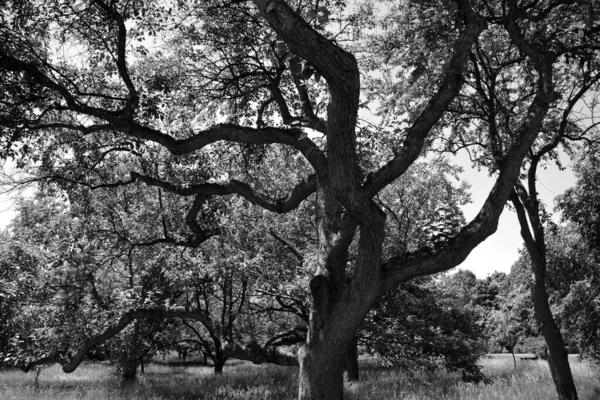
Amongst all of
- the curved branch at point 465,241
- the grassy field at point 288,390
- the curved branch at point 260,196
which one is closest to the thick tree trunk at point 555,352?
the grassy field at point 288,390

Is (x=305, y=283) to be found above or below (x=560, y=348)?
above

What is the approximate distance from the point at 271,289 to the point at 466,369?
570 cm

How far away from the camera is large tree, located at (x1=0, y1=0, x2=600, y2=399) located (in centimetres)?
484

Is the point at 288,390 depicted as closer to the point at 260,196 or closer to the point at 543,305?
the point at 543,305

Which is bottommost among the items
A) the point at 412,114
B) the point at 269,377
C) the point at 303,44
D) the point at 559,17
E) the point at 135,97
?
the point at 269,377

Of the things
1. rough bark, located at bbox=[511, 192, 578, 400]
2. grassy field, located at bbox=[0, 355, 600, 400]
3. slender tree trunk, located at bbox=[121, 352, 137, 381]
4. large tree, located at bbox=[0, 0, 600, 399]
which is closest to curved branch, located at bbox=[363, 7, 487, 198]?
large tree, located at bbox=[0, 0, 600, 399]

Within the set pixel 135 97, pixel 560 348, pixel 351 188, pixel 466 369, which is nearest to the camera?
pixel 351 188

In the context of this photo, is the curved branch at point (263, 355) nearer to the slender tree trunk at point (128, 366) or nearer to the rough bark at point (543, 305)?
the rough bark at point (543, 305)

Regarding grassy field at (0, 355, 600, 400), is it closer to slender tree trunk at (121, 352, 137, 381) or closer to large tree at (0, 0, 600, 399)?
slender tree trunk at (121, 352, 137, 381)

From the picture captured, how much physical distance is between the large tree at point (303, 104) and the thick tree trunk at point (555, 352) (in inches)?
143

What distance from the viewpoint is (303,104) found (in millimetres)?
7559

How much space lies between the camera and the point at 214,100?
9.30m

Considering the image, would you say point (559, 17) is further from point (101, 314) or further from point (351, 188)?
point (101, 314)

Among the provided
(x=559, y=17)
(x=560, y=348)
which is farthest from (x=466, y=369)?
(x=559, y=17)
